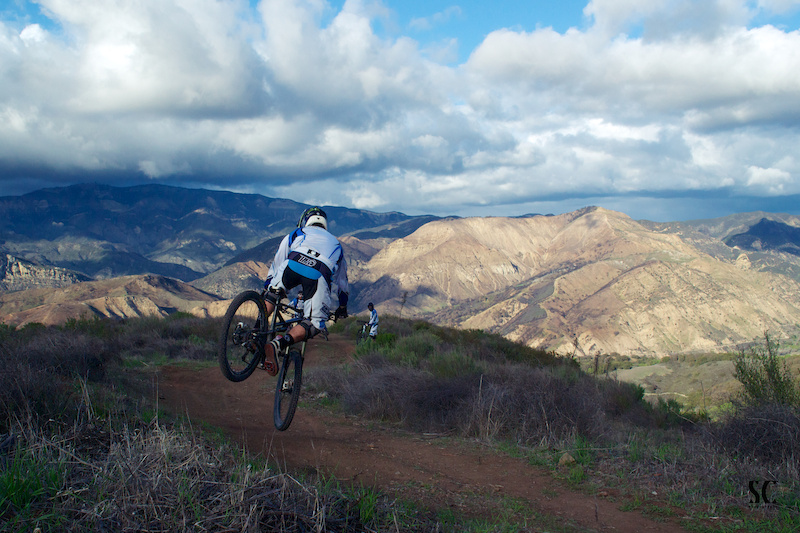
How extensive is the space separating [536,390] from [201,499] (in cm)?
685

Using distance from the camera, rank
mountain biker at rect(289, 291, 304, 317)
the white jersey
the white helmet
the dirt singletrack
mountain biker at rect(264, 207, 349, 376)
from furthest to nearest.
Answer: the white helmet
mountain biker at rect(289, 291, 304, 317)
the white jersey
mountain biker at rect(264, 207, 349, 376)
the dirt singletrack

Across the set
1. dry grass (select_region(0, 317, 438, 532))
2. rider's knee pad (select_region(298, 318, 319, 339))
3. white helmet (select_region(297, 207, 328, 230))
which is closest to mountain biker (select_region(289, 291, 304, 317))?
rider's knee pad (select_region(298, 318, 319, 339))

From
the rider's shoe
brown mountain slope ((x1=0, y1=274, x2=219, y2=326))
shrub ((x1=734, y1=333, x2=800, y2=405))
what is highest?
the rider's shoe

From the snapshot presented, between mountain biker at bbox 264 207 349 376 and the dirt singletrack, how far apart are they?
54.2 inches

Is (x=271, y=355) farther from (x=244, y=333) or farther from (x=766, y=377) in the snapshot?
(x=766, y=377)

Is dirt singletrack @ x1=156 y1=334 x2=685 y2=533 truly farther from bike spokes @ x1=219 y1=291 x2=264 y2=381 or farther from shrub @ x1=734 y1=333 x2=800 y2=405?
shrub @ x1=734 y1=333 x2=800 y2=405

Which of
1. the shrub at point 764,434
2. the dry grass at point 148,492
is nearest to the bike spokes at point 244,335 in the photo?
the dry grass at point 148,492

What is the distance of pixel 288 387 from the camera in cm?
691

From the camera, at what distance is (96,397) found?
6598 millimetres

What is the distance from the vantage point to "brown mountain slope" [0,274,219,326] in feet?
400

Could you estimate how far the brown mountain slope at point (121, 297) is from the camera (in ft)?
400

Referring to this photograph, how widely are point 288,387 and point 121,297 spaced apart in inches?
5708

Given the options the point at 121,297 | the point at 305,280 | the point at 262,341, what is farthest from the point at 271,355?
the point at 121,297

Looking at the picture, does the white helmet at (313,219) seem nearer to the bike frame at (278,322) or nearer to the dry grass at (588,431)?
the bike frame at (278,322)
